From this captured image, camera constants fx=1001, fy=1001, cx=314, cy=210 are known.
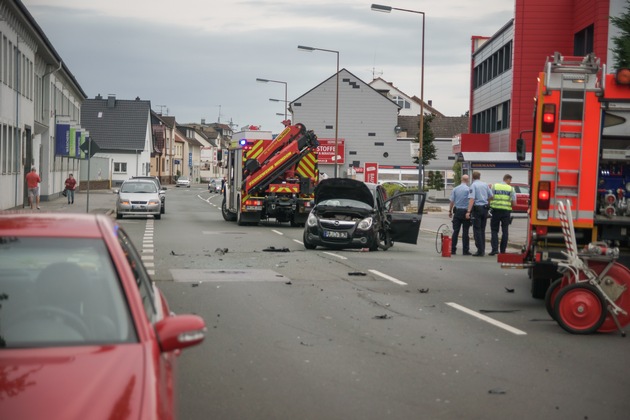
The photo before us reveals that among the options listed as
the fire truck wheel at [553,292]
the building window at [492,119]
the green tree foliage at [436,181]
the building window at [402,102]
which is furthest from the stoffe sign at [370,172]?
the building window at [402,102]

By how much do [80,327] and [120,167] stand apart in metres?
105

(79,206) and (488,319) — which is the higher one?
(488,319)

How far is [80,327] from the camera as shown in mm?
4527

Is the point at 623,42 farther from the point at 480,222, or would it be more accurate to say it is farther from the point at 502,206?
the point at 480,222

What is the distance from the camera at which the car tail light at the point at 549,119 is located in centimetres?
1196

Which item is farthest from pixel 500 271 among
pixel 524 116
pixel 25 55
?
pixel 524 116

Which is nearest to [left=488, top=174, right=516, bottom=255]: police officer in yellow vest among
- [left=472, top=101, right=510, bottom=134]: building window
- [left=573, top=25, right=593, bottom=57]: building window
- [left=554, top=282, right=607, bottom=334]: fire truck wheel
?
[left=554, top=282, right=607, bottom=334]: fire truck wheel

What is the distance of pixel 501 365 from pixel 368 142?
9074 centimetres

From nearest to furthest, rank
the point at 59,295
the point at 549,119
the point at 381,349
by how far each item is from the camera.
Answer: the point at 59,295
the point at 381,349
the point at 549,119

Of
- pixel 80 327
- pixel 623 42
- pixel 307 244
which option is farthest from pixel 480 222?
pixel 80 327

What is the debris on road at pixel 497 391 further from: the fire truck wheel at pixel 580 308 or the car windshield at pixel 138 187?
the car windshield at pixel 138 187

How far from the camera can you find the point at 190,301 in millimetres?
12297

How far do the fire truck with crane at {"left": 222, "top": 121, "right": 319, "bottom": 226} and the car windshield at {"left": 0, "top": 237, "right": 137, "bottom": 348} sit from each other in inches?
1058

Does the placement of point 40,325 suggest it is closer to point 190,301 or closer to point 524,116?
point 190,301
